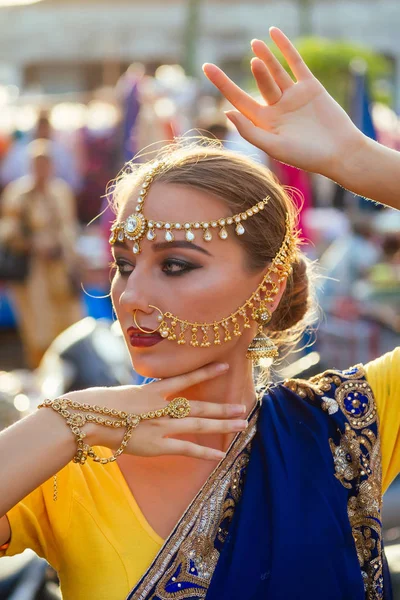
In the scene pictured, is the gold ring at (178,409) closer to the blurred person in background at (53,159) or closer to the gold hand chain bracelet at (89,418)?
the gold hand chain bracelet at (89,418)

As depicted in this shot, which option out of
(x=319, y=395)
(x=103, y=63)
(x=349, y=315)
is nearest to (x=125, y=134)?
(x=349, y=315)

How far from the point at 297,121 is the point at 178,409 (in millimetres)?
670

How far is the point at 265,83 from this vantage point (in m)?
1.84

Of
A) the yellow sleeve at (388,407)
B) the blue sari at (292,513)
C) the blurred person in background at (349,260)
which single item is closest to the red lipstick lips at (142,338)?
the blue sari at (292,513)

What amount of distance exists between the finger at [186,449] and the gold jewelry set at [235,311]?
0.23 metres

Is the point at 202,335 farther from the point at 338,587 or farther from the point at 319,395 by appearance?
the point at 338,587

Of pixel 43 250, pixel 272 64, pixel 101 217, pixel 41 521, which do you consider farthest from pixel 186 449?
pixel 101 217

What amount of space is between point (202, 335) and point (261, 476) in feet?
1.17

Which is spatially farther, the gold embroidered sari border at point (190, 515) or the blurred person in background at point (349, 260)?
the blurred person in background at point (349, 260)

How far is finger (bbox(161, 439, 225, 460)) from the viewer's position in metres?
1.71

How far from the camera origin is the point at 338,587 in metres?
1.82

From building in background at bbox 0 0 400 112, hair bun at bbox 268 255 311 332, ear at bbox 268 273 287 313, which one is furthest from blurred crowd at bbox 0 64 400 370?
building in background at bbox 0 0 400 112

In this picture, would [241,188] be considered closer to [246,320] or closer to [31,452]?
[246,320]

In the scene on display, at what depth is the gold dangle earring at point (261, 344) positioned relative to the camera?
196 centimetres
